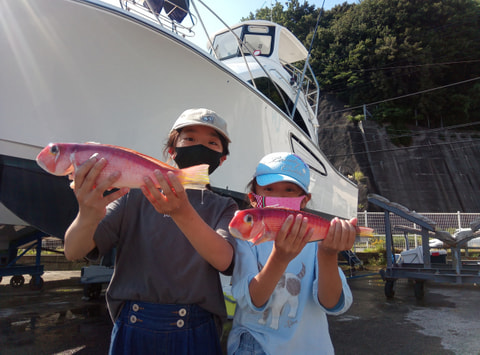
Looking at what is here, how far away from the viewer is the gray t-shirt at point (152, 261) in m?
1.21

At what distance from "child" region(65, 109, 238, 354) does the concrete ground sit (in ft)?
8.20

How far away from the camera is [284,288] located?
4.52 ft

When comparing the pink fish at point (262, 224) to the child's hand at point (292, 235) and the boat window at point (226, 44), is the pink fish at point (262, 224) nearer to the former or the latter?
the child's hand at point (292, 235)

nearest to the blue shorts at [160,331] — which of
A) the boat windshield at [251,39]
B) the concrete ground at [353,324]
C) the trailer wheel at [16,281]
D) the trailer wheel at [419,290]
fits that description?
Answer: the concrete ground at [353,324]

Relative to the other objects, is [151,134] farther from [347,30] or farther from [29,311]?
[347,30]

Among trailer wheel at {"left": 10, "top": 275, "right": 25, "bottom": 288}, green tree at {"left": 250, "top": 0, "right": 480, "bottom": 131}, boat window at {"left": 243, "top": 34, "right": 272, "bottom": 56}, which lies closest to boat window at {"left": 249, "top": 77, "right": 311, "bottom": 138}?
boat window at {"left": 243, "top": 34, "right": 272, "bottom": 56}

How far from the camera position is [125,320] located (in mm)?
1213

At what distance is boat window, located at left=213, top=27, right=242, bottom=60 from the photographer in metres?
7.37

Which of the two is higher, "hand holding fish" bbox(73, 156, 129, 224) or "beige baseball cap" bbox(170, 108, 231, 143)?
"beige baseball cap" bbox(170, 108, 231, 143)

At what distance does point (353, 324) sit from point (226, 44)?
652 centimetres

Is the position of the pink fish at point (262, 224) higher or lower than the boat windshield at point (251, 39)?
lower

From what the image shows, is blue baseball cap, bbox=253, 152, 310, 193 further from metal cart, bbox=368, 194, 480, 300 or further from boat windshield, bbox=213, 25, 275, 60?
boat windshield, bbox=213, 25, 275, 60

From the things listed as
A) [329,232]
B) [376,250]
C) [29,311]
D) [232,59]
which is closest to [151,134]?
[329,232]

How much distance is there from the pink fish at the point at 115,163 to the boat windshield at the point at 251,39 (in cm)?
708
